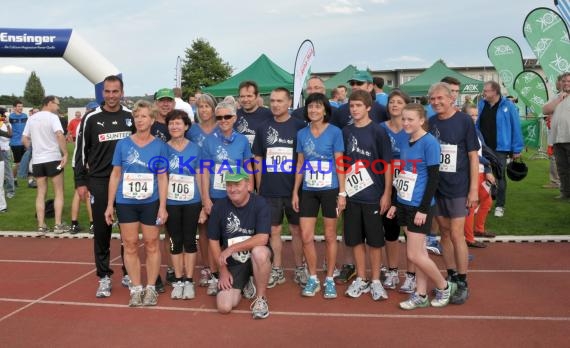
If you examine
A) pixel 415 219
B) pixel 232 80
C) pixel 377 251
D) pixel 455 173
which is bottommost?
pixel 377 251

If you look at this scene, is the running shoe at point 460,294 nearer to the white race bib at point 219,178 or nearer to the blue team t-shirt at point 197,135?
the white race bib at point 219,178

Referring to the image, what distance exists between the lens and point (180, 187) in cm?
429

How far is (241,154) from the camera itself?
14.7ft

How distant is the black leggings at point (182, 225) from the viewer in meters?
4.32

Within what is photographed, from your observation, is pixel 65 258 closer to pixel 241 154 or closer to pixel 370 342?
pixel 241 154

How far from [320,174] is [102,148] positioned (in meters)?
2.08

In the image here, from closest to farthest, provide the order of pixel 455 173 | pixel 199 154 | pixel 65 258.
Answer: pixel 455 173
pixel 199 154
pixel 65 258

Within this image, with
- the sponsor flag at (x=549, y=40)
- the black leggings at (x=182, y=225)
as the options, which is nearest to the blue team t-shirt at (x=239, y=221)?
the black leggings at (x=182, y=225)

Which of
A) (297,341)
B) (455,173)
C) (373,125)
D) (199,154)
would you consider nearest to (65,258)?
(199,154)

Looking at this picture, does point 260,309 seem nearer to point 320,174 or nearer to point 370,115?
point 320,174

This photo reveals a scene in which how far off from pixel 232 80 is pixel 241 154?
15.1 meters

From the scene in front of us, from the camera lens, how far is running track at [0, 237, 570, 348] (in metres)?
3.46

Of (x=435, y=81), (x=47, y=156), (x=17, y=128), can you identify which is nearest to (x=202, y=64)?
(x=435, y=81)

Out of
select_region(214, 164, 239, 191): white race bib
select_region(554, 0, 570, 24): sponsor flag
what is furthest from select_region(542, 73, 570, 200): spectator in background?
select_region(214, 164, 239, 191): white race bib
